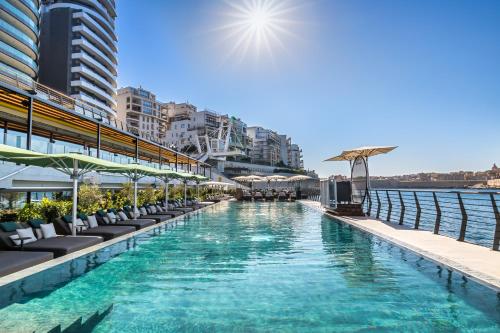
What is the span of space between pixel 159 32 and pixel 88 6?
196 ft

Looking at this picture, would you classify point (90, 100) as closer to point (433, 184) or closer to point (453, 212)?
point (453, 212)

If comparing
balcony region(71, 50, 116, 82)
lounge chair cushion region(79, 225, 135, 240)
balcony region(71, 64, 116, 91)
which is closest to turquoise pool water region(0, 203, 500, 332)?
lounge chair cushion region(79, 225, 135, 240)

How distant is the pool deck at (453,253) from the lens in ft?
18.2

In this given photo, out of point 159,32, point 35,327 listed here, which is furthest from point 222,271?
point 159,32

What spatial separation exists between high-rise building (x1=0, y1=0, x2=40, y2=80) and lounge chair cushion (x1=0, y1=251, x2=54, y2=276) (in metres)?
45.0

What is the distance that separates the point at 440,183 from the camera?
85.9m

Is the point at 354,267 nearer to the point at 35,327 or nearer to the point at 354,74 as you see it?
the point at 35,327

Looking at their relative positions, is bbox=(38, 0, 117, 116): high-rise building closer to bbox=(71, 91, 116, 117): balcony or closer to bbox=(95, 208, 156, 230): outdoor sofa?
bbox=(71, 91, 116, 117): balcony

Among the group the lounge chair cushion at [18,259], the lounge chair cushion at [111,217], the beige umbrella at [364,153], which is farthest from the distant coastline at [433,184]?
the lounge chair cushion at [18,259]

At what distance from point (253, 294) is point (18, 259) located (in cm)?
501

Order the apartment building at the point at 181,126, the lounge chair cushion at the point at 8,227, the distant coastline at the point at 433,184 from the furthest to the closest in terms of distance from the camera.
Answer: the apartment building at the point at 181,126 < the distant coastline at the point at 433,184 < the lounge chair cushion at the point at 8,227

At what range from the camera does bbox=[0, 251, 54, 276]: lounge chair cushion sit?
610 centimetres

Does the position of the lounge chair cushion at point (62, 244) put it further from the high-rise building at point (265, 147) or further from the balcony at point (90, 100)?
the high-rise building at point (265, 147)

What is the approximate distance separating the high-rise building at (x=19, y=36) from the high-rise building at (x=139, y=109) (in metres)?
47.2
